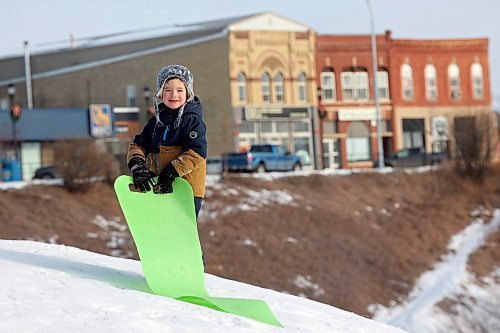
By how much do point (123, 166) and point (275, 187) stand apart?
5.26m

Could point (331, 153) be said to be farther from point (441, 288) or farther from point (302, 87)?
point (441, 288)

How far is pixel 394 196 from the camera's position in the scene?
3153cm

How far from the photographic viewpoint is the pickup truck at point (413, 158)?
40650 millimetres

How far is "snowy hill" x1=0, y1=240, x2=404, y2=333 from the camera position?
514 cm

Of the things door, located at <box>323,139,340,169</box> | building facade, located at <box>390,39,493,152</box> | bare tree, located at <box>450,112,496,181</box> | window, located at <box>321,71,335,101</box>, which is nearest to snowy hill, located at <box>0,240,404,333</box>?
bare tree, located at <box>450,112,496,181</box>

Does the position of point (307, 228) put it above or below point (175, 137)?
below

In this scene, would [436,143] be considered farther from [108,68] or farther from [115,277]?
[115,277]

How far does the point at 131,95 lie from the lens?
48469 mm

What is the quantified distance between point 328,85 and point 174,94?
42.4 meters

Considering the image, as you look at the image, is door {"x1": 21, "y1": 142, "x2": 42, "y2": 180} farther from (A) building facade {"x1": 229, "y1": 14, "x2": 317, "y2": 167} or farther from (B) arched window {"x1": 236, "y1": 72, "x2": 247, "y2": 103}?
(B) arched window {"x1": 236, "y1": 72, "x2": 247, "y2": 103}

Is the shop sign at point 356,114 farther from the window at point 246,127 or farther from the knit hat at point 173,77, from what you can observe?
the knit hat at point 173,77

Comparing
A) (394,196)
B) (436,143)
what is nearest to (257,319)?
(394,196)

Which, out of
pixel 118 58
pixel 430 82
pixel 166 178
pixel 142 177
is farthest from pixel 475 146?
pixel 142 177

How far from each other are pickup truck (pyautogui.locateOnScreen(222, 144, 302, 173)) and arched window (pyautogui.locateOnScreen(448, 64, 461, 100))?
16964 mm
